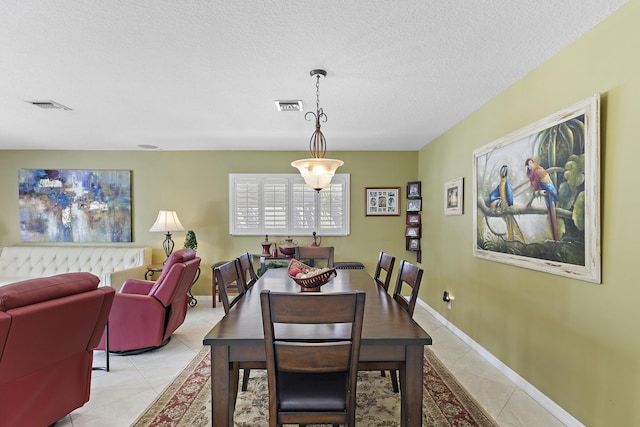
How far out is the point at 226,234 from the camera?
17.4ft

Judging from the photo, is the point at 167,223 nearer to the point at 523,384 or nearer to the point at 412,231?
the point at 412,231

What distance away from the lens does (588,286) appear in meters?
1.97

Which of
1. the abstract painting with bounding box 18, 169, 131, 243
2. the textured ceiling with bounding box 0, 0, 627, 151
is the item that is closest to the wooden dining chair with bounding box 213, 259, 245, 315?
the textured ceiling with bounding box 0, 0, 627, 151

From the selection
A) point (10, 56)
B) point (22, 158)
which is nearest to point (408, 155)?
point (10, 56)

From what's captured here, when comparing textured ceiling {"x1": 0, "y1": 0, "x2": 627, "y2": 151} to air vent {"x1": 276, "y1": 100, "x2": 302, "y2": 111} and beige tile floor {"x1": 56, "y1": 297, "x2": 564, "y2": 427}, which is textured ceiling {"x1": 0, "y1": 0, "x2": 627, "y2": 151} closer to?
air vent {"x1": 276, "y1": 100, "x2": 302, "y2": 111}

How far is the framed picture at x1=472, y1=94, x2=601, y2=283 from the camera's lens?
191cm

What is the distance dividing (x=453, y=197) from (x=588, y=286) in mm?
2003

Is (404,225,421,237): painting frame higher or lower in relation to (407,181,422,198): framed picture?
lower

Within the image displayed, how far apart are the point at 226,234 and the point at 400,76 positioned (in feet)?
12.2

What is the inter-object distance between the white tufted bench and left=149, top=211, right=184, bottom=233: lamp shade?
0.59 metres

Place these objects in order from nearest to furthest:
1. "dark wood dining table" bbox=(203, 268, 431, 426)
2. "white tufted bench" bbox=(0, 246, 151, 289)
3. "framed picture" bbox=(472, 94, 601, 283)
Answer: "dark wood dining table" bbox=(203, 268, 431, 426)
"framed picture" bbox=(472, 94, 601, 283)
"white tufted bench" bbox=(0, 246, 151, 289)

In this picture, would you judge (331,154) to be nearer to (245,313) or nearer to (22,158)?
(245,313)

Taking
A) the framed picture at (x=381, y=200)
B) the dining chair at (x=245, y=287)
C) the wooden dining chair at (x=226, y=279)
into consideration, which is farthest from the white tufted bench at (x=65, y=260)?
the framed picture at (x=381, y=200)

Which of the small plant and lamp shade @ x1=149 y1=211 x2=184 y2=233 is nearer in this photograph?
lamp shade @ x1=149 y1=211 x2=184 y2=233
